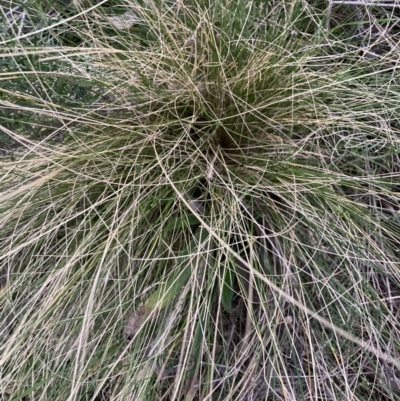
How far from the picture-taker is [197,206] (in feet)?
2.72

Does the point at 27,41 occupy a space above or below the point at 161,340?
above

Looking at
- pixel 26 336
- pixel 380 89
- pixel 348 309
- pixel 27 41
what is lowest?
pixel 348 309

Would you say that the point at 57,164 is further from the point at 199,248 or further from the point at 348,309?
the point at 348,309

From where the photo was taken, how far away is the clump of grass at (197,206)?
784 millimetres

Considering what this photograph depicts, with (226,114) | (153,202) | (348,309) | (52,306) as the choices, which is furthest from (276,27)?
(52,306)

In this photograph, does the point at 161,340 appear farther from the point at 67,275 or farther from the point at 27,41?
the point at 27,41

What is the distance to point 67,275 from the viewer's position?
0.79 m

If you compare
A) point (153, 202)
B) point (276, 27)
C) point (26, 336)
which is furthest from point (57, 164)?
point (276, 27)

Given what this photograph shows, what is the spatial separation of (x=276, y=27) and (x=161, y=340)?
0.55 metres

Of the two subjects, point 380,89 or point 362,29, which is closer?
point 380,89

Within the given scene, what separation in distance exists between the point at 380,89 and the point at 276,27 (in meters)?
0.20

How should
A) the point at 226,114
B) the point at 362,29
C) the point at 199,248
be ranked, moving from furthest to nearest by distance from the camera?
the point at 362,29, the point at 226,114, the point at 199,248

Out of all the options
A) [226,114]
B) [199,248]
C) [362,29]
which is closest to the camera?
[199,248]

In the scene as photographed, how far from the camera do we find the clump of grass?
0.78 metres
